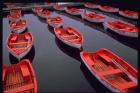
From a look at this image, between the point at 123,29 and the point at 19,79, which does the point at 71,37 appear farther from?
the point at 19,79

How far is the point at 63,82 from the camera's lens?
364 inches

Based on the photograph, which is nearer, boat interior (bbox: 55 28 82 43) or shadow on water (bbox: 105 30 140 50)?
boat interior (bbox: 55 28 82 43)

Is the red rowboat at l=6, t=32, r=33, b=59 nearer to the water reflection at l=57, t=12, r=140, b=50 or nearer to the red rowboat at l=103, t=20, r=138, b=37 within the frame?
the water reflection at l=57, t=12, r=140, b=50

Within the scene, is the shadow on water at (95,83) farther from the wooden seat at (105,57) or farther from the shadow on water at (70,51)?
the shadow on water at (70,51)

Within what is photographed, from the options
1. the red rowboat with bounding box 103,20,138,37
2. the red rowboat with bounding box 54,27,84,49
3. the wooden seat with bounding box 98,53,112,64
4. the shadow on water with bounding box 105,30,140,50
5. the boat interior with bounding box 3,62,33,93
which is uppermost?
the red rowboat with bounding box 103,20,138,37

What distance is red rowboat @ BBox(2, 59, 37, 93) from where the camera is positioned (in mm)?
7039

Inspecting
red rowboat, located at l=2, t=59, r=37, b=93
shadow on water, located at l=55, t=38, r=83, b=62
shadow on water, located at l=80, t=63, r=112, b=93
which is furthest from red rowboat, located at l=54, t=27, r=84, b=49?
red rowboat, located at l=2, t=59, r=37, b=93

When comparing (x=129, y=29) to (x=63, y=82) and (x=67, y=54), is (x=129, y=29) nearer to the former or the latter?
(x=67, y=54)

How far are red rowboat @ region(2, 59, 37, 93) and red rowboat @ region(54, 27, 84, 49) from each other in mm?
3946

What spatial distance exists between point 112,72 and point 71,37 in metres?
5.93

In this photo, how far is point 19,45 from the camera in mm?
11836

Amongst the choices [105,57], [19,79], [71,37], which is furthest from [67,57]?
[19,79]

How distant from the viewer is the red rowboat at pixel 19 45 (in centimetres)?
1022

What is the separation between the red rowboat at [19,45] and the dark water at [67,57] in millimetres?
Answer: 665
